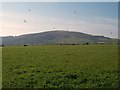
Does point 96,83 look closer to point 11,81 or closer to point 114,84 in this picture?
point 114,84

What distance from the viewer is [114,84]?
2464 cm

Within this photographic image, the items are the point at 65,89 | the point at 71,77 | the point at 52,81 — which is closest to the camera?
the point at 65,89

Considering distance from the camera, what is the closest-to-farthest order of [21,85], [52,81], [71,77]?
[21,85]
[52,81]
[71,77]

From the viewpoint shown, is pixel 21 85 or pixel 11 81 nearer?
A: pixel 21 85

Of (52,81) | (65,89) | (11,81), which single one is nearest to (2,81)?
(11,81)

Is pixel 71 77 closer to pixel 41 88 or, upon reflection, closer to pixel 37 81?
pixel 37 81

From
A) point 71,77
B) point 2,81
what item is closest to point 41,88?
point 2,81

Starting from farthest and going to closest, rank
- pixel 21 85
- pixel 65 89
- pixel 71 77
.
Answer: pixel 71 77, pixel 21 85, pixel 65 89

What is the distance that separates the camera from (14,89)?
2217cm

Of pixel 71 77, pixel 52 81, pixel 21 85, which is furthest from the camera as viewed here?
pixel 71 77

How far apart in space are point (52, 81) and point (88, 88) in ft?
14.1

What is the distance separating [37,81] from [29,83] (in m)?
0.98

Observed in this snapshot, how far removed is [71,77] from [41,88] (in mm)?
7069

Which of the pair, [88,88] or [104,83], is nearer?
[88,88]
